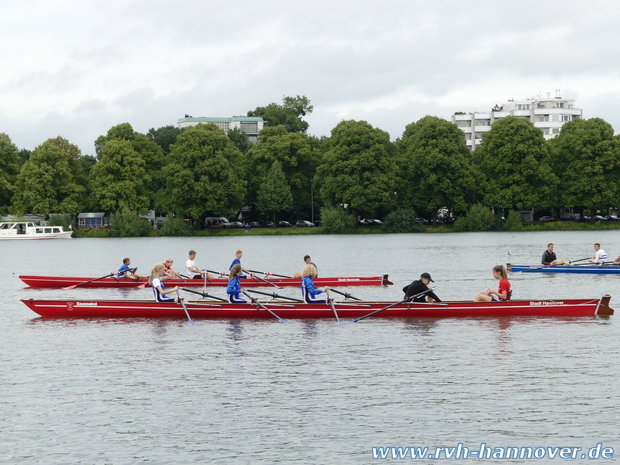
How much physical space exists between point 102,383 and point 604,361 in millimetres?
Answer: 13422

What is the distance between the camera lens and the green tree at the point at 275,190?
405 ft

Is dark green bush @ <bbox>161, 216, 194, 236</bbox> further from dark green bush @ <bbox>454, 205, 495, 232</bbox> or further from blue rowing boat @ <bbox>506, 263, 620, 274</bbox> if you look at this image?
blue rowing boat @ <bbox>506, 263, 620, 274</bbox>

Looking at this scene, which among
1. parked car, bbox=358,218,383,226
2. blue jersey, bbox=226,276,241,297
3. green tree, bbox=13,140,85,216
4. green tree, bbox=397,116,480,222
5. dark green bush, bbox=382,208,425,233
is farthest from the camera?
parked car, bbox=358,218,383,226

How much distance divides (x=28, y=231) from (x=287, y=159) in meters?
40.1

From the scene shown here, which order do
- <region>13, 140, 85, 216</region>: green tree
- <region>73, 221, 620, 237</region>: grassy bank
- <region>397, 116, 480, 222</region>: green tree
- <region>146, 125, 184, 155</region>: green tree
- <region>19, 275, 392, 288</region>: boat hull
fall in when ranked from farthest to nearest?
<region>146, 125, 184, 155</region>: green tree < <region>73, 221, 620, 237</region>: grassy bank < <region>13, 140, 85, 216</region>: green tree < <region>397, 116, 480, 222</region>: green tree < <region>19, 275, 392, 288</region>: boat hull

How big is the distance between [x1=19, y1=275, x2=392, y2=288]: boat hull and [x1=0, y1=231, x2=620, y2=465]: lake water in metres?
9.09

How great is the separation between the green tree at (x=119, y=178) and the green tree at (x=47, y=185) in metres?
4.57

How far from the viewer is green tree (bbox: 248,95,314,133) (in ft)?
522

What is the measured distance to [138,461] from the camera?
49.9 feet

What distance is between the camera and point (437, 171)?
118375mm

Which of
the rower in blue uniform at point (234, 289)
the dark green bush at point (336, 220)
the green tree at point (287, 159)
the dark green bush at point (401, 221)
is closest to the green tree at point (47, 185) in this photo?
the green tree at point (287, 159)

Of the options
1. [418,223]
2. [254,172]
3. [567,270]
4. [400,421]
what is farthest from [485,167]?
[400,421]

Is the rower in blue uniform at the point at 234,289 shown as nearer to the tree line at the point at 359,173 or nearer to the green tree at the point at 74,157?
the tree line at the point at 359,173

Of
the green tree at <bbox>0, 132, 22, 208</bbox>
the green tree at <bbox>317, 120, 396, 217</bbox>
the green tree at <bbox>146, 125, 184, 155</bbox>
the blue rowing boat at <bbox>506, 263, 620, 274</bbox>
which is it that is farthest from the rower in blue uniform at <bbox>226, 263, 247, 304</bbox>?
the green tree at <bbox>146, 125, 184, 155</bbox>
